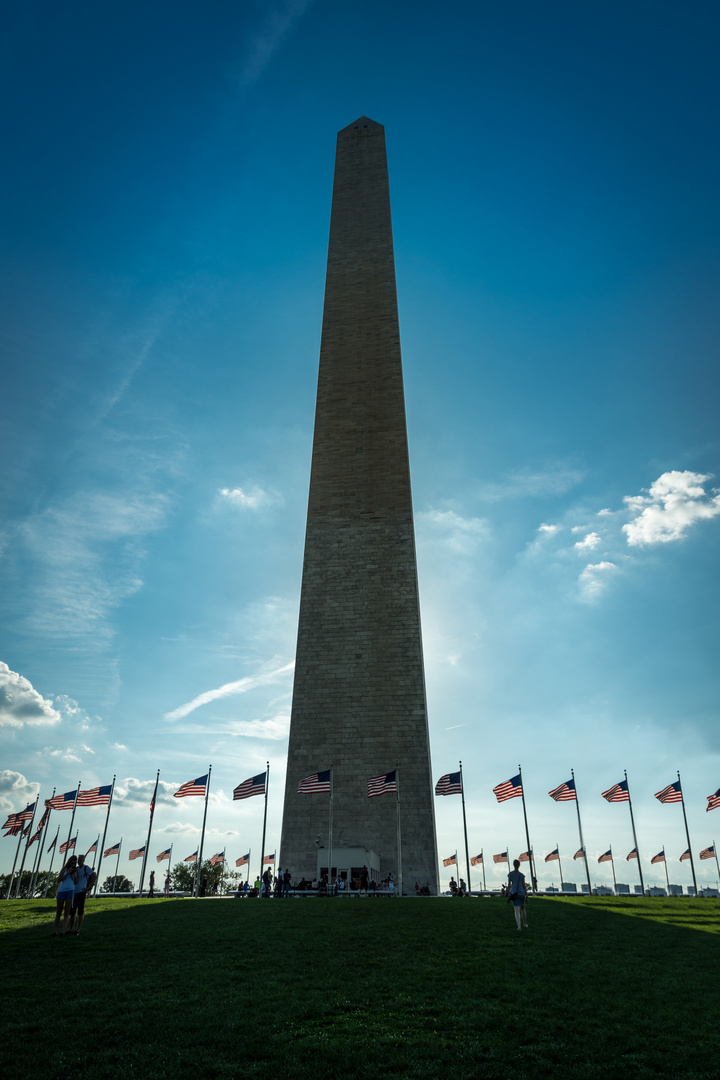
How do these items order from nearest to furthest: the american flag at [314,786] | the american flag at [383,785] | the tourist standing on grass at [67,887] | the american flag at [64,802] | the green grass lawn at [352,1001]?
1. the green grass lawn at [352,1001]
2. the tourist standing on grass at [67,887]
3. the american flag at [383,785]
4. the american flag at [314,786]
5. the american flag at [64,802]

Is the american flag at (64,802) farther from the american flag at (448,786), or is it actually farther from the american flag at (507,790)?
the american flag at (507,790)

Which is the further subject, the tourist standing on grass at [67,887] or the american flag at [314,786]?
the american flag at [314,786]

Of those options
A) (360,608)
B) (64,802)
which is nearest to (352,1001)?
(64,802)

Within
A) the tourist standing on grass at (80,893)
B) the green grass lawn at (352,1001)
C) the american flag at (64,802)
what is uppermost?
the american flag at (64,802)

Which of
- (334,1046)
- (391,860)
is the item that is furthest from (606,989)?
(391,860)

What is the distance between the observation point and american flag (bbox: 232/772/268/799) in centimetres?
2503

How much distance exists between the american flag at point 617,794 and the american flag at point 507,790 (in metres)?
4.02

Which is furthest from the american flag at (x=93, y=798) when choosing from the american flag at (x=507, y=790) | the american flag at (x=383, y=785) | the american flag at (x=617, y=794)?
the american flag at (x=617, y=794)

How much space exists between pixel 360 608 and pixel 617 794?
13738 mm

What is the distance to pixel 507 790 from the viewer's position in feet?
91.9

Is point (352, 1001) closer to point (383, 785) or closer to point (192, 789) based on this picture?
point (383, 785)

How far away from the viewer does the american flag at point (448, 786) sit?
25.9m

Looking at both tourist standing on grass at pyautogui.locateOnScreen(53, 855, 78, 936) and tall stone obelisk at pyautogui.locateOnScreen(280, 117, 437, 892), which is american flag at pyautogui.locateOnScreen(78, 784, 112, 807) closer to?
tall stone obelisk at pyautogui.locateOnScreen(280, 117, 437, 892)

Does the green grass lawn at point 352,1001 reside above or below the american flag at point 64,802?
below
